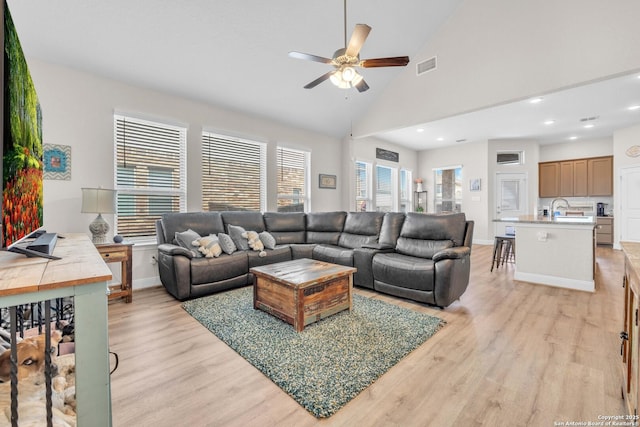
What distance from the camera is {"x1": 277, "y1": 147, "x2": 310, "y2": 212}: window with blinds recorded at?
17.7ft

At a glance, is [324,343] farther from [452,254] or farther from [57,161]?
[57,161]

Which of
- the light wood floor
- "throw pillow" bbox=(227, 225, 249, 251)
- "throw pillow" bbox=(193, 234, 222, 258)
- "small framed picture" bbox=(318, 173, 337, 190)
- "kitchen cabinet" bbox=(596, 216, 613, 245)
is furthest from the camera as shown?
"kitchen cabinet" bbox=(596, 216, 613, 245)

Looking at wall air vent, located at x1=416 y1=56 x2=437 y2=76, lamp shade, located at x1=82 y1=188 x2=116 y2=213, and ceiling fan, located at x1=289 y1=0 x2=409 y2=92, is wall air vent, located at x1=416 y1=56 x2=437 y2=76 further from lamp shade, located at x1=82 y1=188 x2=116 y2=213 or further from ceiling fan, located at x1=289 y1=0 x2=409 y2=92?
lamp shade, located at x1=82 y1=188 x2=116 y2=213

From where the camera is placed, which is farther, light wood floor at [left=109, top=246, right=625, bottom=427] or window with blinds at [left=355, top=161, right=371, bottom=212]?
window with blinds at [left=355, top=161, right=371, bottom=212]

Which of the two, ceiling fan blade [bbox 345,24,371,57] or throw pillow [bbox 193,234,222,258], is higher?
ceiling fan blade [bbox 345,24,371,57]

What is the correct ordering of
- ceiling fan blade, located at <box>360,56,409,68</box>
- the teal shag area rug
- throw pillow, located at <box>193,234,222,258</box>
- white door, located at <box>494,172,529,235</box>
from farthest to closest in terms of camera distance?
white door, located at <box>494,172,529,235</box> < throw pillow, located at <box>193,234,222,258</box> < ceiling fan blade, located at <box>360,56,409,68</box> < the teal shag area rug

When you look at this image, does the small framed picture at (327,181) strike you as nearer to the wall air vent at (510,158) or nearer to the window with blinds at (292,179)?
the window with blinds at (292,179)

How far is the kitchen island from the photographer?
136 inches

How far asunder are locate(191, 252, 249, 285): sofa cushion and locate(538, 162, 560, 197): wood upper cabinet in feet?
27.9

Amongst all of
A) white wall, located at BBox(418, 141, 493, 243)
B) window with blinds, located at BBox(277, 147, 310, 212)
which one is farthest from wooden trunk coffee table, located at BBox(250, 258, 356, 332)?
white wall, located at BBox(418, 141, 493, 243)

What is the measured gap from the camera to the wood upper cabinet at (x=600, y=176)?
6.86m

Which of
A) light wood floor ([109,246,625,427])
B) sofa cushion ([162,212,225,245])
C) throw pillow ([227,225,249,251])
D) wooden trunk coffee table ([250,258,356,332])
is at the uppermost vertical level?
sofa cushion ([162,212,225,245])

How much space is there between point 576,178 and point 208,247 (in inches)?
361

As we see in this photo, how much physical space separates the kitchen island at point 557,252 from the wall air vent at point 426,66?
111 inches
